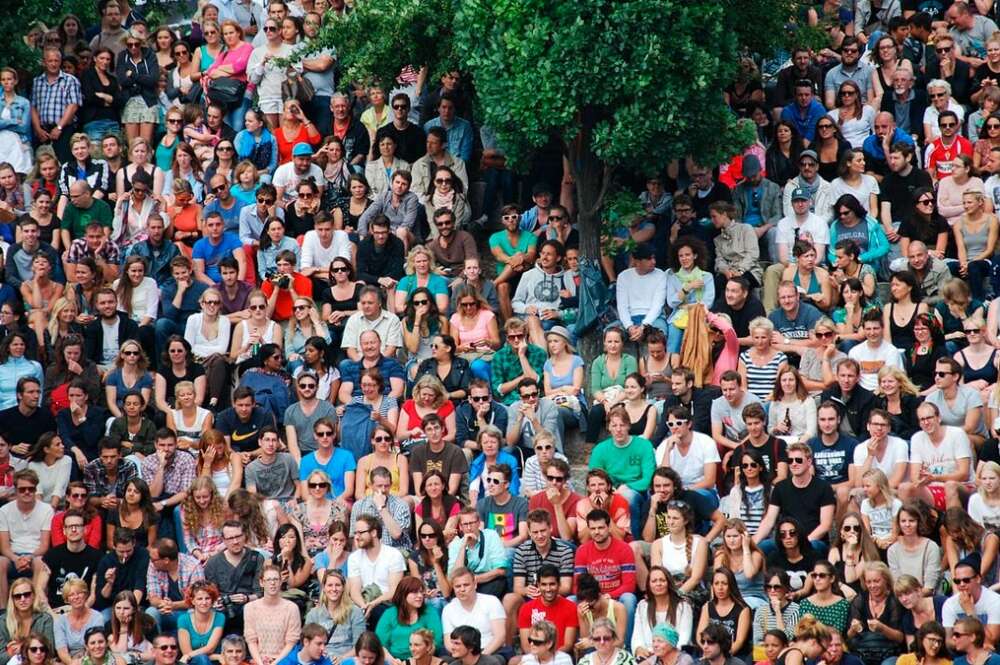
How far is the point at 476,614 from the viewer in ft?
57.8

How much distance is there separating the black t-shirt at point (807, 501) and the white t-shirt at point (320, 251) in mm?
5593

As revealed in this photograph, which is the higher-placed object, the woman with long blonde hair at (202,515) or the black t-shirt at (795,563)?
the woman with long blonde hair at (202,515)

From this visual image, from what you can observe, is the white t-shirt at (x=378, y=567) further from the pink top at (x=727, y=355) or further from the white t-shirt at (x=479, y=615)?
the pink top at (x=727, y=355)

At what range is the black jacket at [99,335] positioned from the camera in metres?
21.1

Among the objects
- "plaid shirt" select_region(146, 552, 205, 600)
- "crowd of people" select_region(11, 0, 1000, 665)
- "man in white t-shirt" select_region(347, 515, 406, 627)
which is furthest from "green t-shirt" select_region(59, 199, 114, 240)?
"man in white t-shirt" select_region(347, 515, 406, 627)

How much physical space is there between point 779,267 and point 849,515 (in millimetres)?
3785

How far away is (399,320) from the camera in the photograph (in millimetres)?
20812

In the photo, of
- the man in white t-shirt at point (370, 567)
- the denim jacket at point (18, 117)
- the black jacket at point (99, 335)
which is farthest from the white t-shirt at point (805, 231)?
the denim jacket at point (18, 117)

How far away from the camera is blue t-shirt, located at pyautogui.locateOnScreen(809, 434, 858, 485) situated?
18625 millimetres

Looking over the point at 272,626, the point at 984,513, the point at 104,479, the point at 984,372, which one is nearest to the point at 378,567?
the point at 272,626

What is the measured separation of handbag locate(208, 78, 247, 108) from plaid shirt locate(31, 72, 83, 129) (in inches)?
60.3

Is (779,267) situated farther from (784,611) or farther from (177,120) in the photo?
(177,120)

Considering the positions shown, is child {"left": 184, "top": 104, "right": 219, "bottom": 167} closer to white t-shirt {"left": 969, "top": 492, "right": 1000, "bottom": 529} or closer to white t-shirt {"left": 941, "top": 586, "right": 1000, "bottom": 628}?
white t-shirt {"left": 969, "top": 492, "right": 1000, "bottom": 529}

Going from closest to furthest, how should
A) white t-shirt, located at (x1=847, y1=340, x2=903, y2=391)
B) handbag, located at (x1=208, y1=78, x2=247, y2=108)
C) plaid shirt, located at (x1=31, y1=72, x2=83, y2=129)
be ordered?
white t-shirt, located at (x1=847, y1=340, x2=903, y2=391), handbag, located at (x1=208, y1=78, x2=247, y2=108), plaid shirt, located at (x1=31, y1=72, x2=83, y2=129)
